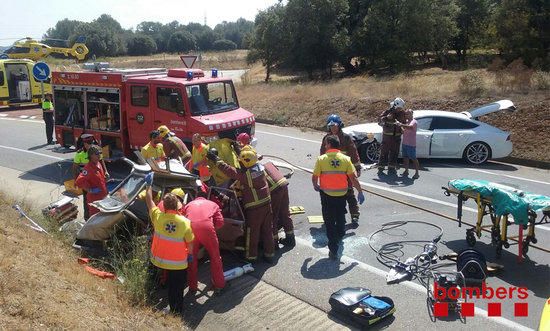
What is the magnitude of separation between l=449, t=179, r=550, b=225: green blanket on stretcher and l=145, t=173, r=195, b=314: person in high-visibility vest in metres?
4.17

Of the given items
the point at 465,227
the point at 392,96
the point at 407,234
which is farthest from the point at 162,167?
the point at 392,96

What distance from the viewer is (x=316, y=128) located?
1914 cm

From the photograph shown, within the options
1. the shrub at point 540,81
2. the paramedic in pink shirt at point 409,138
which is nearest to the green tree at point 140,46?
the shrub at point 540,81

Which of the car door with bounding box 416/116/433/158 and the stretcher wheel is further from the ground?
the car door with bounding box 416/116/433/158

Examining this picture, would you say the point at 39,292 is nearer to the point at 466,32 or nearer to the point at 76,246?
the point at 76,246

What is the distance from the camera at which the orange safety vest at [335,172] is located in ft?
23.7

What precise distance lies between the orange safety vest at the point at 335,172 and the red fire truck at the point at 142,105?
4302mm

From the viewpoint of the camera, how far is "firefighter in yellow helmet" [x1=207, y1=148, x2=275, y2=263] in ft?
22.7

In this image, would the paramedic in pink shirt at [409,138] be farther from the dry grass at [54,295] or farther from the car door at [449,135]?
the dry grass at [54,295]

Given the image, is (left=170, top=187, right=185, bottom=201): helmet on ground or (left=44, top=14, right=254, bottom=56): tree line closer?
(left=170, top=187, right=185, bottom=201): helmet on ground

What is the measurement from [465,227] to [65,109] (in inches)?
409

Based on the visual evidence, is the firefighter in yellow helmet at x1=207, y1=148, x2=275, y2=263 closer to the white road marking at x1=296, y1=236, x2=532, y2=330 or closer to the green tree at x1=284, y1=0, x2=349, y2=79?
the white road marking at x1=296, y1=236, x2=532, y2=330

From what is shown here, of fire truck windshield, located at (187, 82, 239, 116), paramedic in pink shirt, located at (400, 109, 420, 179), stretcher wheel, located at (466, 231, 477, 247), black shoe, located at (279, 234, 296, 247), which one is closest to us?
stretcher wheel, located at (466, 231, 477, 247)

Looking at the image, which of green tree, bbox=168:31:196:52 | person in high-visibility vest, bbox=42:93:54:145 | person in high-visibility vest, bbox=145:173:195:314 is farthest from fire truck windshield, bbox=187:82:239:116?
green tree, bbox=168:31:196:52
